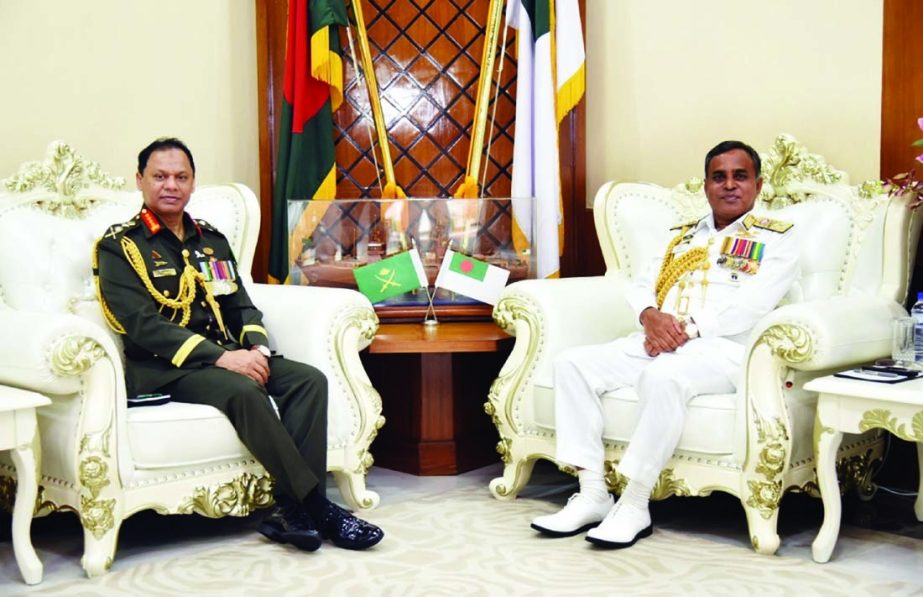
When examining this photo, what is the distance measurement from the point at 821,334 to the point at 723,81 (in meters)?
1.57

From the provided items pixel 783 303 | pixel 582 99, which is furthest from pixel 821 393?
pixel 582 99

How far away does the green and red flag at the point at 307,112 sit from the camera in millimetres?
4289

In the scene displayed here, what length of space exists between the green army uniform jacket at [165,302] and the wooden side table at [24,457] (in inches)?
15.2

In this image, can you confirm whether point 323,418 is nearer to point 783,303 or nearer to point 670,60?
point 783,303

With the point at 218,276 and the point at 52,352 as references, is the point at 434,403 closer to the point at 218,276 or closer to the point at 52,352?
the point at 218,276

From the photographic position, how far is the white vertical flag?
4289 millimetres

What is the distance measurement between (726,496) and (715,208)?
0.95 meters

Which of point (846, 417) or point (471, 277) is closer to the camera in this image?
point (846, 417)

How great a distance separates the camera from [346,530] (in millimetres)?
2875

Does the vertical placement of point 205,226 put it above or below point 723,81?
below

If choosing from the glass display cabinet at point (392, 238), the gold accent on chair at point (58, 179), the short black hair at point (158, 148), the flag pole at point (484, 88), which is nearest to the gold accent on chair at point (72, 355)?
the short black hair at point (158, 148)

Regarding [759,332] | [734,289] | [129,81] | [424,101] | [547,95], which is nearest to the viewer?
[759,332]

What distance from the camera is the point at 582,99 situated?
4547 millimetres

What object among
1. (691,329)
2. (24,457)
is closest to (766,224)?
(691,329)
